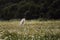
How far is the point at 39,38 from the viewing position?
10.4 m

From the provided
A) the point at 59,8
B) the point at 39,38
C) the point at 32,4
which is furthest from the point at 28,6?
the point at 39,38

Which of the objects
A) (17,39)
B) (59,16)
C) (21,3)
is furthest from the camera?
(21,3)

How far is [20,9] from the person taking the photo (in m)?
56.5

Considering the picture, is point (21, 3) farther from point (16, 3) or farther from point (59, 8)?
point (59, 8)

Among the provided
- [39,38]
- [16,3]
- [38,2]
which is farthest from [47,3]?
[39,38]

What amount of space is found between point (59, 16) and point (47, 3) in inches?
265

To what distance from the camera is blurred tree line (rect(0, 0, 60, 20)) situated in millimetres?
53125

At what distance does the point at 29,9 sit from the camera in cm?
5609

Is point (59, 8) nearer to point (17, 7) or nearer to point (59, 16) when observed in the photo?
point (59, 16)

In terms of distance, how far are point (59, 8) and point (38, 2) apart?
639 centimetres

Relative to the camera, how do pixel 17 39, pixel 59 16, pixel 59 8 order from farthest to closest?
pixel 59 8 < pixel 59 16 < pixel 17 39

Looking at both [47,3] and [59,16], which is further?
[47,3]

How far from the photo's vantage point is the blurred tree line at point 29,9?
174ft

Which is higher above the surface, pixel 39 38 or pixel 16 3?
pixel 39 38
